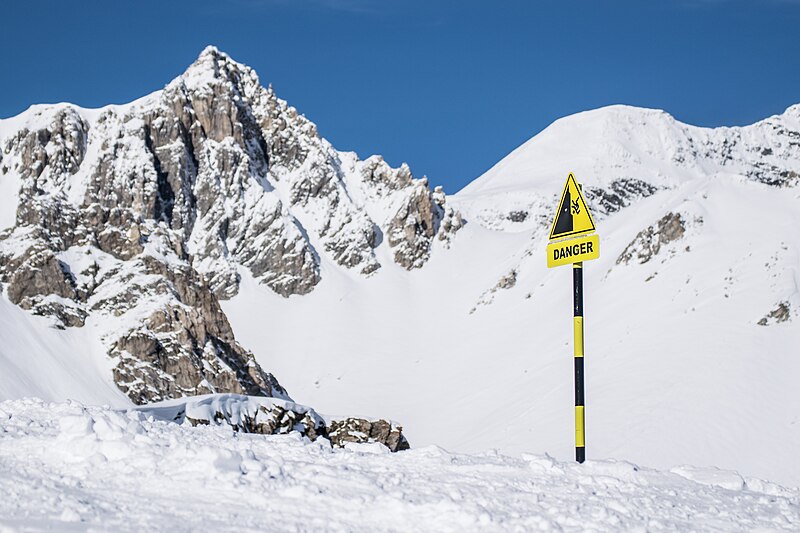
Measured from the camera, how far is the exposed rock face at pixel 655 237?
6981cm

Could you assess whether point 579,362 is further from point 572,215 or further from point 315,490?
point 315,490

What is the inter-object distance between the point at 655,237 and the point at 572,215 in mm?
57916

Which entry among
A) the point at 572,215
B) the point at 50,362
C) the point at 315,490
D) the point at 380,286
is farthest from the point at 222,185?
the point at 315,490

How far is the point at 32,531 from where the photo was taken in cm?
803

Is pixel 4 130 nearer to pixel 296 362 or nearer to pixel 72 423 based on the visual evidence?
pixel 296 362

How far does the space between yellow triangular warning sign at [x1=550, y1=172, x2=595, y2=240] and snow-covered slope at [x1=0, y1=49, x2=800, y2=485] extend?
28.9 meters

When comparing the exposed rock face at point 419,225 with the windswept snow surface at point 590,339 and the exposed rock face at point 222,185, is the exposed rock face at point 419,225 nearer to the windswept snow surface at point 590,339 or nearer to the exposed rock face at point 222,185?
the exposed rock face at point 222,185

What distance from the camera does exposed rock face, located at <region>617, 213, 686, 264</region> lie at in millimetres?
69812

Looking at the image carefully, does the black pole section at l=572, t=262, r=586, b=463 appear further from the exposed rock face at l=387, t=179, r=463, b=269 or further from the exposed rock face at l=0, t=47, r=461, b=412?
the exposed rock face at l=387, t=179, r=463, b=269

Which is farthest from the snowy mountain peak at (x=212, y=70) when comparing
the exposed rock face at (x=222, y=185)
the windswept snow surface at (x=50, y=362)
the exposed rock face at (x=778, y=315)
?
the exposed rock face at (x=778, y=315)

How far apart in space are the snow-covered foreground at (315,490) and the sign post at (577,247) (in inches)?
81.1

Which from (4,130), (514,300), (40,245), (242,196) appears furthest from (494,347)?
(4,130)

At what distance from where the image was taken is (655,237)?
70688mm

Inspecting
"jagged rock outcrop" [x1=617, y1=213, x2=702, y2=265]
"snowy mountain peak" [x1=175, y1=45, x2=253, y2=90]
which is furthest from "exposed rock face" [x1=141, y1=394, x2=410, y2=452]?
"snowy mountain peak" [x1=175, y1=45, x2=253, y2=90]
